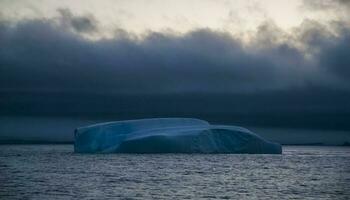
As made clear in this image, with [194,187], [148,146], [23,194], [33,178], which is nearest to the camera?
[23,194]

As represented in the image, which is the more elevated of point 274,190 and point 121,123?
point 121,123

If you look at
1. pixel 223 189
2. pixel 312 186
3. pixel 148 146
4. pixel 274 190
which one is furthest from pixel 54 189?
pixel 148 146

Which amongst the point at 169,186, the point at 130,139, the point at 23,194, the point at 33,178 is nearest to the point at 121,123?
the point at 130,139

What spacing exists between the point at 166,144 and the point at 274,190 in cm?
4168

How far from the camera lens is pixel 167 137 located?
7669 cm

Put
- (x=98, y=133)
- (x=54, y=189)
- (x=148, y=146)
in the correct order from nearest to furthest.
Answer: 1. (x=54, y=189)
2. (x=98, y=133)
3. (x=148, y=146)

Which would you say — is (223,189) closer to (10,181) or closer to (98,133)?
(10,181)

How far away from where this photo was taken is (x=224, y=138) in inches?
3073

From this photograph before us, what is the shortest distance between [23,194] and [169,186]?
946 centimetres

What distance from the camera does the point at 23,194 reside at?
32.7 metres

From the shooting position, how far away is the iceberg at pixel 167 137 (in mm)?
75812

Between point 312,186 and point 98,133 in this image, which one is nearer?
point 312,186

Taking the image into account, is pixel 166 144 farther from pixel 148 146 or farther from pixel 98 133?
pixel 98 133

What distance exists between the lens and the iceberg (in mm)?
75812
